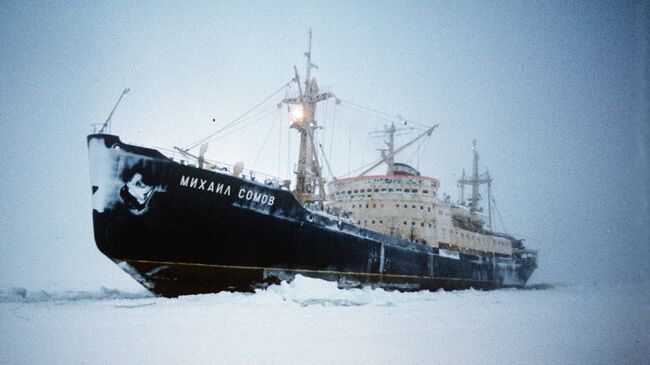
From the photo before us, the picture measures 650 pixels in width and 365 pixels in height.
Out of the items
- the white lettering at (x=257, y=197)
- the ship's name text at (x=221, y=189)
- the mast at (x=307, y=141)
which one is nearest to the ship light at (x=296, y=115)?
the mast at (x=307, y=141)

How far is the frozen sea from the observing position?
443cm

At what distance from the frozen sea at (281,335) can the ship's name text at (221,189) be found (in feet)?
11.4

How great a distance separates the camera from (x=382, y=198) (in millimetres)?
21906

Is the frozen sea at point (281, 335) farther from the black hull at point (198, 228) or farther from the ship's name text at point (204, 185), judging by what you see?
the ship's name text at point (204, 185)

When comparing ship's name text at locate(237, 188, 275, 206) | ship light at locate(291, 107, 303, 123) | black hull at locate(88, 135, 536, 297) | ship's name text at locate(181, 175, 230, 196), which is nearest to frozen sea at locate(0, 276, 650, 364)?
black hull at locate(88, 135, 536, 297)

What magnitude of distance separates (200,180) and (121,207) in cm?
231

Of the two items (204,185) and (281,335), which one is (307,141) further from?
(281,335)

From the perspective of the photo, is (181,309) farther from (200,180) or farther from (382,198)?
(382,198)

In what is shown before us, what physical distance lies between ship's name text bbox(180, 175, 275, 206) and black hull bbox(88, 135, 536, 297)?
32mm

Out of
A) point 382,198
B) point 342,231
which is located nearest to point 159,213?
point 342,231

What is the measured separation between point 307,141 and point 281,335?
14.0 metres

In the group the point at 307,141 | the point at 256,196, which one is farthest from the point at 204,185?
the point at 307,141

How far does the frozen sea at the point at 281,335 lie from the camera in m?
4.43

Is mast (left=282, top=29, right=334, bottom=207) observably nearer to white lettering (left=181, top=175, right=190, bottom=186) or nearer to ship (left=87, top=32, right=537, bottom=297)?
ship (left=87, top=32, right=537, bottom=297)
